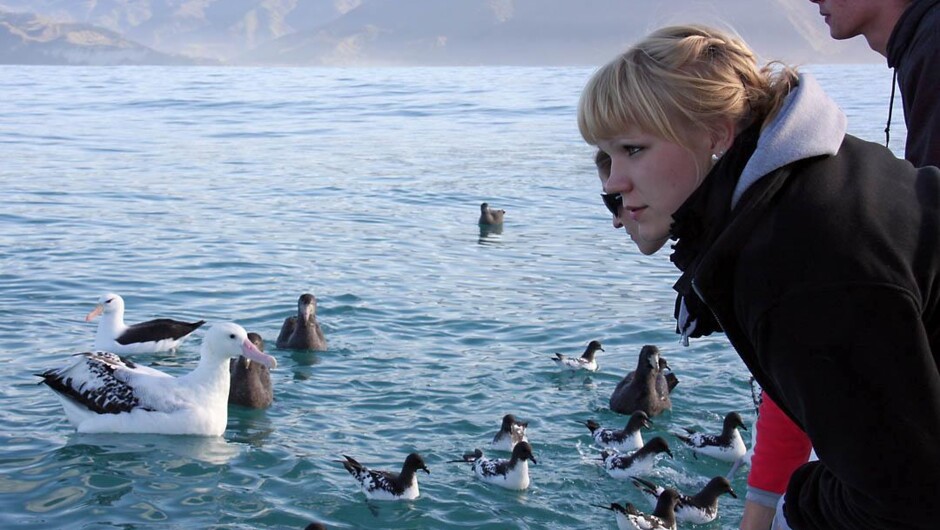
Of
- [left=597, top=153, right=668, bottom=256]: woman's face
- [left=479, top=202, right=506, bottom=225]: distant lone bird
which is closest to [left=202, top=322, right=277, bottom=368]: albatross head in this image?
[left=597, top=153, right=668, bottom=256]: woman's face

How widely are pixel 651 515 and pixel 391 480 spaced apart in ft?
5.01

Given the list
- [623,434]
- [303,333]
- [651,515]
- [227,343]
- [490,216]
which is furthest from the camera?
Result: [490,216]

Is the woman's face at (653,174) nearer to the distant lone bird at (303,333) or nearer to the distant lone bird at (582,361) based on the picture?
the distant lone bird at (582,361)

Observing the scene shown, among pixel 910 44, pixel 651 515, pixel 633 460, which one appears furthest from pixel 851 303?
pixel 633 460

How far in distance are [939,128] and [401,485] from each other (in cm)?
456

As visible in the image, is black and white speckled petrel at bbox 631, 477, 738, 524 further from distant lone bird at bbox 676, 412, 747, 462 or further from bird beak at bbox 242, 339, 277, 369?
bird beak at bbox 242, 339, 277, 369

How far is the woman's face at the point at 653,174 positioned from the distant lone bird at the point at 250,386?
7.14 metres

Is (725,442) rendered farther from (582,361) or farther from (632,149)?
(632,149)

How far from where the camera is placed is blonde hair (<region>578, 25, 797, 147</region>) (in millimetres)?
2047

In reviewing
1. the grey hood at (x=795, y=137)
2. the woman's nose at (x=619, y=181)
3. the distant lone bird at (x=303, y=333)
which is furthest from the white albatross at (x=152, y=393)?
the grey hood at (x=795, y=137)

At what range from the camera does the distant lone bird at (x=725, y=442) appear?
779 centimetres

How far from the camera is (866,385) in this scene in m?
1.83

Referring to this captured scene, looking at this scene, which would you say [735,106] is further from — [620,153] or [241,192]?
[241,192]

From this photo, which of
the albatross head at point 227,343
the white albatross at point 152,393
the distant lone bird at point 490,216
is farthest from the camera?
the distant lone bird at point 490,216
